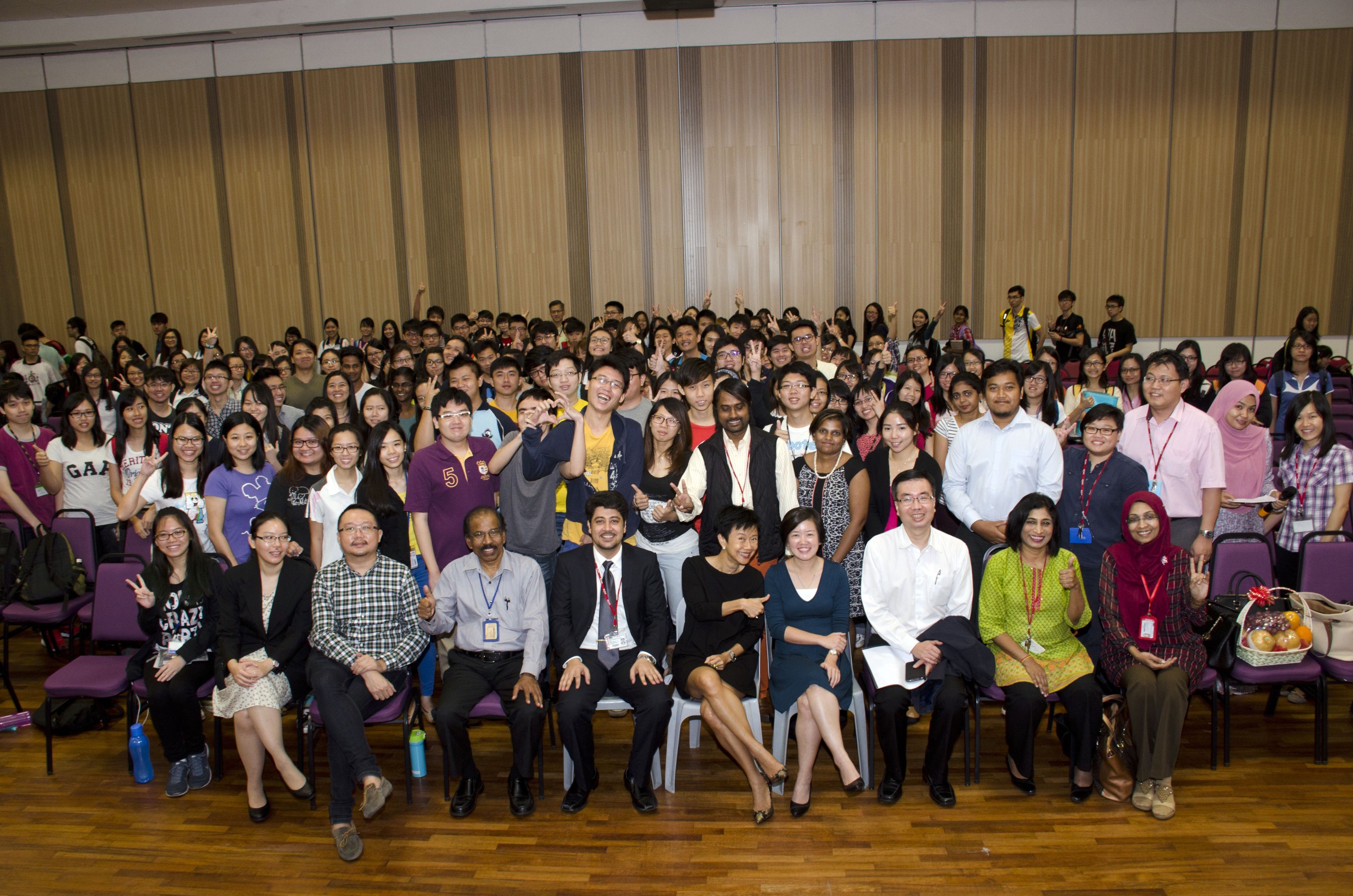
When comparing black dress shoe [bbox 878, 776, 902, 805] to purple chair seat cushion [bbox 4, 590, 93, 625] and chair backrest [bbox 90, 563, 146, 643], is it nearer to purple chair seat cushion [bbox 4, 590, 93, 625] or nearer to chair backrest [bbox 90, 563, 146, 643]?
chair backrest [bbox 90, 563, 146, 643]

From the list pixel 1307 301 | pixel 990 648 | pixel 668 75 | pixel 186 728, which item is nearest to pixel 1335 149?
pixel 1307 301

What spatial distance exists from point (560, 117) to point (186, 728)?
9161 mm

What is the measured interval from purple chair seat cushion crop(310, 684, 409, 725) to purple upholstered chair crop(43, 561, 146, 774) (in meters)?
1.10

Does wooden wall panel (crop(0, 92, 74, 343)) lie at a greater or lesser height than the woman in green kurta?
greater

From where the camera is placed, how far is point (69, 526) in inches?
183

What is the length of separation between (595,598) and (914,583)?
1438 mm

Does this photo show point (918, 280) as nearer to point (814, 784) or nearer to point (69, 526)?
point (814, 784)

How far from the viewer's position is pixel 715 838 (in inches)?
126

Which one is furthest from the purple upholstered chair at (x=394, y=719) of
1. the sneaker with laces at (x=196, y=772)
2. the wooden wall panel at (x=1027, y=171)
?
the wooden wall panel at (x=1027, y=171)

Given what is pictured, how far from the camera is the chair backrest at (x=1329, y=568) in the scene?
12.6 feet

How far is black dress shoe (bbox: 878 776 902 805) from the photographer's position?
3.36m

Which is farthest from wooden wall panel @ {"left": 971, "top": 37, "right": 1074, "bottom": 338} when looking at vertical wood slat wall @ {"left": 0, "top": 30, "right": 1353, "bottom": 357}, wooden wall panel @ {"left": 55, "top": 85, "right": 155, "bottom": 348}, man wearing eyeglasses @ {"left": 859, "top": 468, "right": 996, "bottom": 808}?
wooden wall panel @ {"left": 55, "top": 85, "right": 155, "bottom": 348}

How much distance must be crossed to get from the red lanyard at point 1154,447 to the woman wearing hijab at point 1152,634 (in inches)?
26.8

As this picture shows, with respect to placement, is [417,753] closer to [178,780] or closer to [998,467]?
[178,780]
